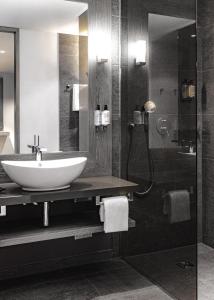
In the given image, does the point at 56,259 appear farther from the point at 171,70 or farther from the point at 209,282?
the point at 171,70

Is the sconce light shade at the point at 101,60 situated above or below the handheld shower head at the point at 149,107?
above

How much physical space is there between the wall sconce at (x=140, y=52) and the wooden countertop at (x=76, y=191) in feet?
3.03

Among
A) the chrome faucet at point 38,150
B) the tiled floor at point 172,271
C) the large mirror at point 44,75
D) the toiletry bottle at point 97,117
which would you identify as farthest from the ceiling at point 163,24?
the tiled floor at point 172,271

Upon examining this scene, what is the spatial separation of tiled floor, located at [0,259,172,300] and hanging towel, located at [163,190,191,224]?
62 cm

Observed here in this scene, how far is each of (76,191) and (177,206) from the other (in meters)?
0.68

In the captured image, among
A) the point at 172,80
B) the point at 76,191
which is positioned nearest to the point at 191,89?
the point at 172,80

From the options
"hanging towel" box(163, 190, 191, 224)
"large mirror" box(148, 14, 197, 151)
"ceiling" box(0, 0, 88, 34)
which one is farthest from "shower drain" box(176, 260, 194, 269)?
"ceiling" box(0, 0, 88, 34)

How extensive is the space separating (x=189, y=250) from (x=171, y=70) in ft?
3.70

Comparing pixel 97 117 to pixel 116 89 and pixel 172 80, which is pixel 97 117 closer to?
pixel 116 89

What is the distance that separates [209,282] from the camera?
8.89ft

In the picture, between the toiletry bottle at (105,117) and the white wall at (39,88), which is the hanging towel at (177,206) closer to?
the toiletry bottle at (105,117)

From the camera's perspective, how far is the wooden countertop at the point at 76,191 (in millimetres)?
2221

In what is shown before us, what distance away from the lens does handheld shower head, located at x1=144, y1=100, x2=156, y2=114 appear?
2459 millimetres

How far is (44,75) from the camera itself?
2.79 meters
